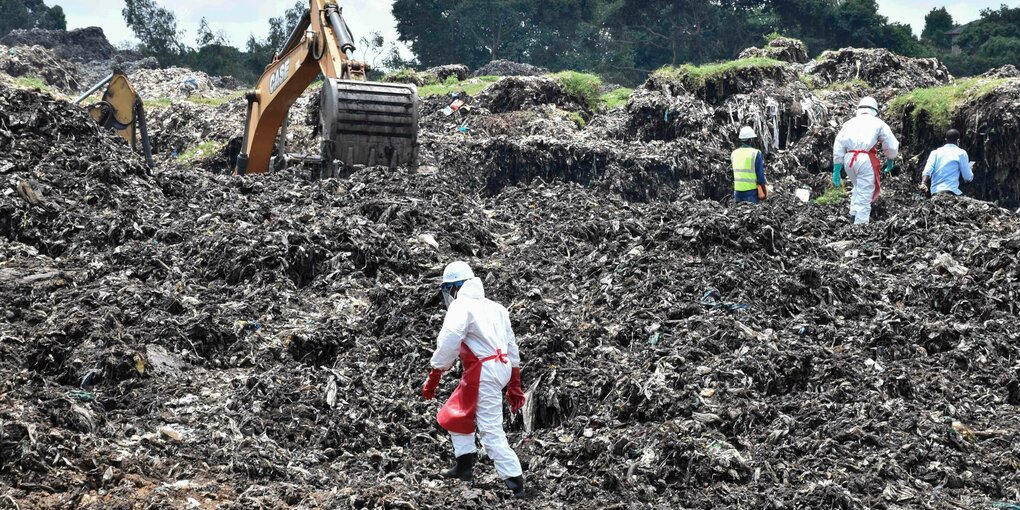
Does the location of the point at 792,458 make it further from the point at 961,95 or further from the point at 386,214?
the point at 961,95

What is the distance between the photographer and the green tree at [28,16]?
149ft

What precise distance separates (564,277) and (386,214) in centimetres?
190

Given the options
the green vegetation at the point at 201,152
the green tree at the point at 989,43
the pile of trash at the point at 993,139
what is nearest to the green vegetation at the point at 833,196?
the pile of trash at the point at 993,139

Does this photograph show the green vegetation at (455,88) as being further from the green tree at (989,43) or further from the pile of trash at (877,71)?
the green tree at (989,43)

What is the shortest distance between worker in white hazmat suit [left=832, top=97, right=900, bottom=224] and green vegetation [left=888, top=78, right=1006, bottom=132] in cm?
504

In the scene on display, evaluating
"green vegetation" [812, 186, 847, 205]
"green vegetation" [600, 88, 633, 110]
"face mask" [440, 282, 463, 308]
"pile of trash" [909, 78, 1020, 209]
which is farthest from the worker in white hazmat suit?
"green vegetation" [600, 88, 633, 110]

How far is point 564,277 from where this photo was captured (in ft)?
33.7

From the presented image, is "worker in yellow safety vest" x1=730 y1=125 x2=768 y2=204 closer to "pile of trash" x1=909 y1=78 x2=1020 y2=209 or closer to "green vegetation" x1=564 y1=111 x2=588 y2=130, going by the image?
"pile of trash" x1=909 y1=78 x2=1020 y2=209

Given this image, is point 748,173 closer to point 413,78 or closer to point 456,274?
point 456,274

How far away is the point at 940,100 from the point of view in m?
16.7

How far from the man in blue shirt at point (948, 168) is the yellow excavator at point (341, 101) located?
5184mm

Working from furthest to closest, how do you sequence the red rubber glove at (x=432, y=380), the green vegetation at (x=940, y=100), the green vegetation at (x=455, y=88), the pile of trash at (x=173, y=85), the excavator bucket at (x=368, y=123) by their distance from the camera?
1. the pile of trash at (x=173, y=85)
2. the green vegetation at (x=455, y=88)
3. the green vegetation at (x=940, y=100)
4. the excavator bucket at (x=368, y=123)
5. the red rubber glove at (x=432, y=380)

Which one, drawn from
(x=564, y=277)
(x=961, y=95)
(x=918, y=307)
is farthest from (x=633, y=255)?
(x=961, y=95)

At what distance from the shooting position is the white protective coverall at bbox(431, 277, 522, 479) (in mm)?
6160
